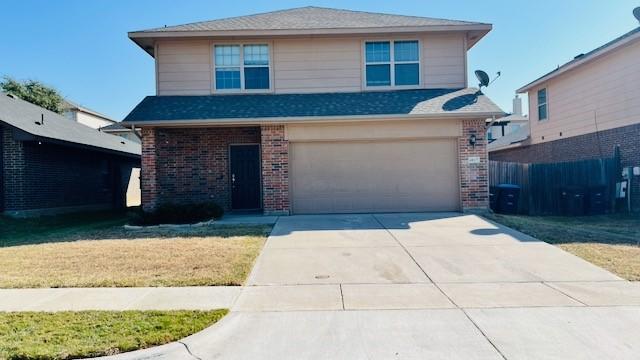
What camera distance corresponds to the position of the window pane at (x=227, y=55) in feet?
43.2

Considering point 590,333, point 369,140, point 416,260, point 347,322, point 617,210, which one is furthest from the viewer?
point 617,210

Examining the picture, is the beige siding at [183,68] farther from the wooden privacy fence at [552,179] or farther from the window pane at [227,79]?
the wooden privacy fence at [552,179]

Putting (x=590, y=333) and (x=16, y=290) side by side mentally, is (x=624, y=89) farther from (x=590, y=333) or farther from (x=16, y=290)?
(x=16, y=290)

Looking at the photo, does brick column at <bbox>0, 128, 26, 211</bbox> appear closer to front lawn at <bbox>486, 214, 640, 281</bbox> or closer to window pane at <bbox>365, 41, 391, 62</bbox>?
window pane at <bbox>365, 41, 391, 62</bbox>

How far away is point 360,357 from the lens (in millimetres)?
3633

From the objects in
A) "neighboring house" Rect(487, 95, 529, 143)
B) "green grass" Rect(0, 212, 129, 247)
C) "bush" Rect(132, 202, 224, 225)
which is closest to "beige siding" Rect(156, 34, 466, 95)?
"bush" Rect(132, 202, 224, 225)

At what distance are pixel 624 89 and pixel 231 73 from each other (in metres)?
12.9

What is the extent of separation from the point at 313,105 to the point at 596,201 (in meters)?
9.36

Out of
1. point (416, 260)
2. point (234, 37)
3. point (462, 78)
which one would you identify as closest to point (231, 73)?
point (234, 37)

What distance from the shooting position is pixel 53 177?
1425cm

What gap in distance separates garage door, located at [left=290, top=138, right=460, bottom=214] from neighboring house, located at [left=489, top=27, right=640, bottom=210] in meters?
6.33

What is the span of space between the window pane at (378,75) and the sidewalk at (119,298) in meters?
9.42

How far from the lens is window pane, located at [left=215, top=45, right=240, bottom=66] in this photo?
43.2ft

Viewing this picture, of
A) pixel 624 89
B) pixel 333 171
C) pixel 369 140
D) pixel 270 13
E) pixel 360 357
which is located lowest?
pixel 360 357
